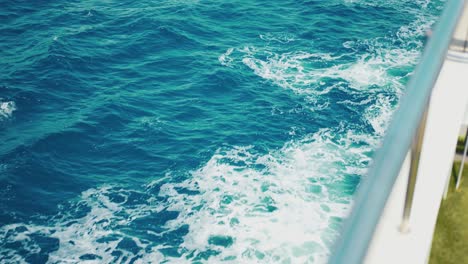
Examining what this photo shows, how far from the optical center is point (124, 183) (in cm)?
2322

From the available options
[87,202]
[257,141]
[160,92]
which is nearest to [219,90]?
[160,92]

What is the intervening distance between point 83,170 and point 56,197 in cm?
213

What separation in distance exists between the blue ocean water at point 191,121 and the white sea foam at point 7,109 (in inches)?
6.0

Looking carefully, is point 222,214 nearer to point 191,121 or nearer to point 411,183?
point 191,121

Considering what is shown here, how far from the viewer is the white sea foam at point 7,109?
91.4 ft

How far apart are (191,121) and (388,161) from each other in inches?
1038

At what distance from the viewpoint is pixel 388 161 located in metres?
1.49

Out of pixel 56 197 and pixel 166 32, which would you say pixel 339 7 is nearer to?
pixel 166 32

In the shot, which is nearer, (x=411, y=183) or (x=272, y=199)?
(x=411, y=183)

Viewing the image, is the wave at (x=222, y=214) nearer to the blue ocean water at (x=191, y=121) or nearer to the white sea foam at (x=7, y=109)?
the blue ocean water at (x=191, y=121)

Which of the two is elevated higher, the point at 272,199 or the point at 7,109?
the point at 7,109

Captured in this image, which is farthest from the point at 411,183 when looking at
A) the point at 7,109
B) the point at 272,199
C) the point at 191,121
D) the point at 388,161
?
the point at 7,109

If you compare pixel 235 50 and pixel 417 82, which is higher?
pixel 417 82

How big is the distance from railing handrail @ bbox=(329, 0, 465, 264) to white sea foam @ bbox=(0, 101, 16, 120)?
1150 inches
